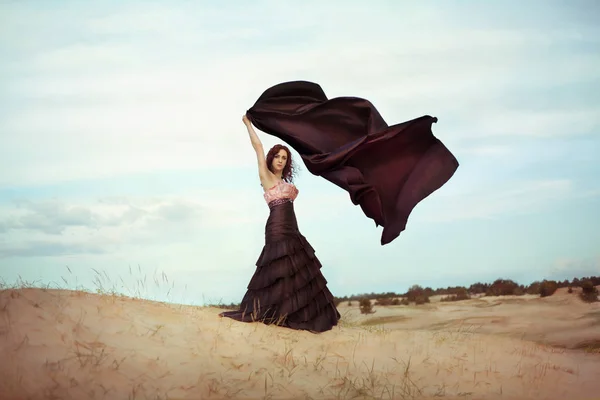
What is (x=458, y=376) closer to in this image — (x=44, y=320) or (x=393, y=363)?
(x=393, y=363)

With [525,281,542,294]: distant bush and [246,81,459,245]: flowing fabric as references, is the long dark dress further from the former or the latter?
[525,281,542,294]: distant bush

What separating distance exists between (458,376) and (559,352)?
121 inches

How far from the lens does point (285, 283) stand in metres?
10.3

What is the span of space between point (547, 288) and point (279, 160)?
414 inches

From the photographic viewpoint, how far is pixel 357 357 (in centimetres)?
962

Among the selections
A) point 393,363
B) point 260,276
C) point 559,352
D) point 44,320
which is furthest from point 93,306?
point 559,352

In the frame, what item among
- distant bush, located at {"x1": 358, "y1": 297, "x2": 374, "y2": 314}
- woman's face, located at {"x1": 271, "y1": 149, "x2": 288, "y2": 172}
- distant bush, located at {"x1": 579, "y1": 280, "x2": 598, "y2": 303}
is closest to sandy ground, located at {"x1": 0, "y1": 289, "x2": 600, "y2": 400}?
woman's face, located at {"x1": 271, "y1": 149, "x2": 288, "y2": 172}

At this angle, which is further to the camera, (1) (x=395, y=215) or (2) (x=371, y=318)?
(2) (x=371, y=318)

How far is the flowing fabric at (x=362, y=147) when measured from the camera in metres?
10.4

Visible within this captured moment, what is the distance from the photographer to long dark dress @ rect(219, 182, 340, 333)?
10.3 meters

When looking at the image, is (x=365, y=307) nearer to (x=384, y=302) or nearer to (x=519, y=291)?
(x=384, y=302)

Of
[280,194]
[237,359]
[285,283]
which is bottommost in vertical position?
[237,359]

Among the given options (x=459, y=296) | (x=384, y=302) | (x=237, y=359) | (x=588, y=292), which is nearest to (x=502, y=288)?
(x=459, y=296)

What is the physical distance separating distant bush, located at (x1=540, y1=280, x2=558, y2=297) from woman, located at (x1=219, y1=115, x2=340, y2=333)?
9201 mm
